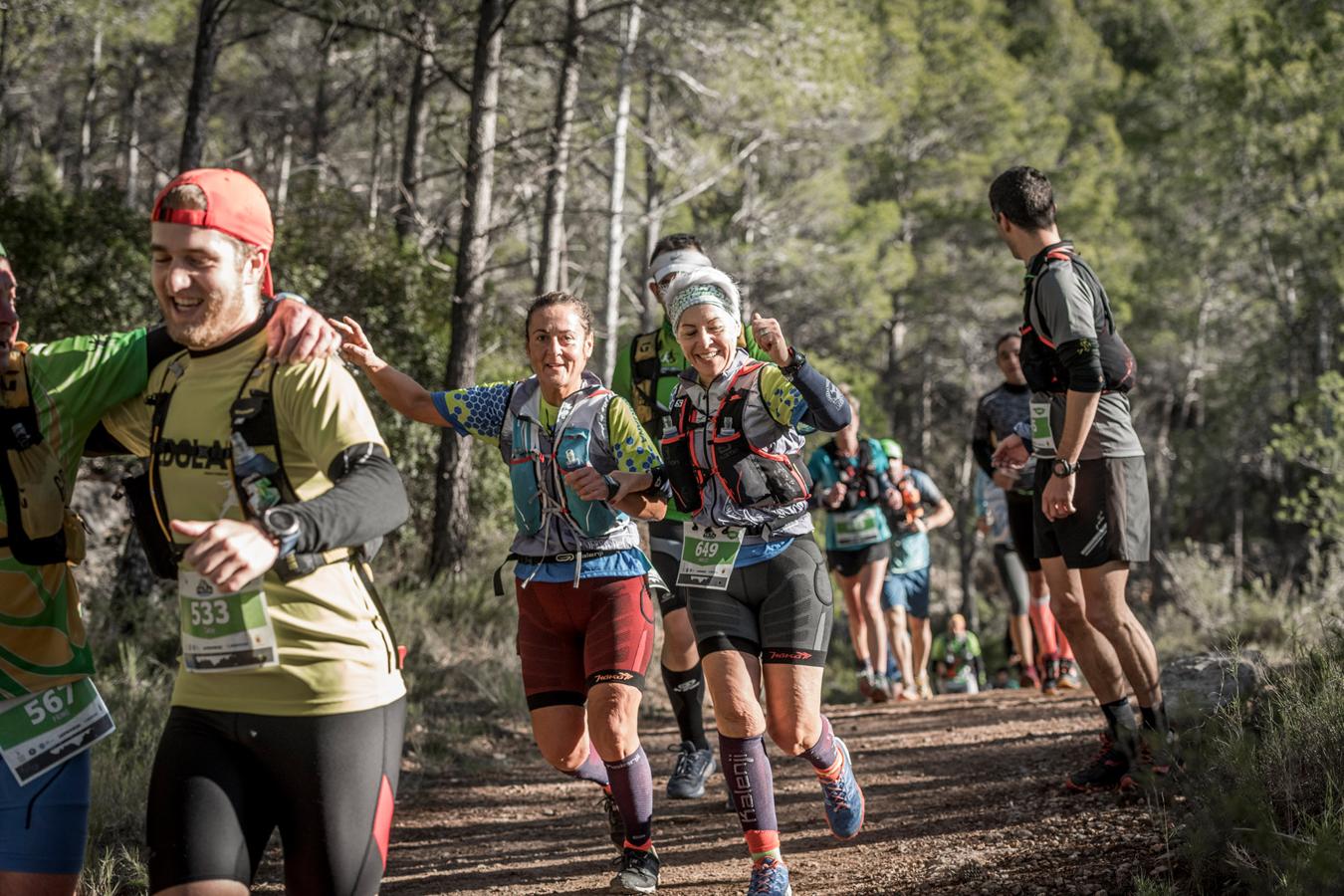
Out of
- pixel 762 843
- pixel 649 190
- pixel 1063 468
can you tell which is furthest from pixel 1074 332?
pixel 649 190

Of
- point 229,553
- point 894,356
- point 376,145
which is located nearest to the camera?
point 229,553

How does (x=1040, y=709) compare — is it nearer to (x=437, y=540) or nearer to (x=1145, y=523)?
(x=1145, y=523)

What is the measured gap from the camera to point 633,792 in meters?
4.72

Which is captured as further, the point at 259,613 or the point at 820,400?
the point at 820,400

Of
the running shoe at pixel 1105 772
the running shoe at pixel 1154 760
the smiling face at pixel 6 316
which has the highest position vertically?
the smiling face at pixel 6 316

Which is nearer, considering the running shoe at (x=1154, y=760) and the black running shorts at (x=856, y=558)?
the running shoe at (x=1154, y=760)

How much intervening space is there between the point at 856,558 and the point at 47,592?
6.61 metres

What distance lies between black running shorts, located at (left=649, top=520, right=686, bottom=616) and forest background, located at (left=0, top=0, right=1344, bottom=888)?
8.06 ft

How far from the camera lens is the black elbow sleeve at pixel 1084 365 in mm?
4902

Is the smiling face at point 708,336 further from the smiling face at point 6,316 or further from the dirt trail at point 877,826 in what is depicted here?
the smiling face at point 6,316

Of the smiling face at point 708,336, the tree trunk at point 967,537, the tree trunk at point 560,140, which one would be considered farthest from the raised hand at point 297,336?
the tree trunk at point 967,537

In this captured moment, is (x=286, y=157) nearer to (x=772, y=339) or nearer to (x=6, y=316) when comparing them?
(x=772, y=339)

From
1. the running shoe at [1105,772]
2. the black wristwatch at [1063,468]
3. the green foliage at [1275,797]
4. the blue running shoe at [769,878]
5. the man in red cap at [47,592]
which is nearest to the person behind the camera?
the man in red cap at [47,592]

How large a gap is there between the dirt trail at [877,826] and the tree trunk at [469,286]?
13.2 feet
